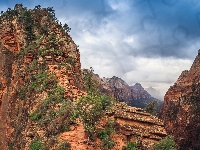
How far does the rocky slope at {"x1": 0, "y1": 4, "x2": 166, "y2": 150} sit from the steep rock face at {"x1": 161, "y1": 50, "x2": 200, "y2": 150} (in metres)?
60.6

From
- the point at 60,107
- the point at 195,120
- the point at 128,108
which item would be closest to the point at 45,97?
the point at 60,107

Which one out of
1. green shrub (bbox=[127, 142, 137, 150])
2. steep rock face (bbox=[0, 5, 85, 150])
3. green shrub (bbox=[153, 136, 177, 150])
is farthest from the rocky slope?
green shrub (bbox=[153, 136, 177, 150])

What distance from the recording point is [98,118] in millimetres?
22016

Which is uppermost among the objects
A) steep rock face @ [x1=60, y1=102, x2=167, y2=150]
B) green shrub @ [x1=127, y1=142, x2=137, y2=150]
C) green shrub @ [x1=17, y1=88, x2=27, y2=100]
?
green shrub @ [x1=17, y1=88, x2=27, y2=100]

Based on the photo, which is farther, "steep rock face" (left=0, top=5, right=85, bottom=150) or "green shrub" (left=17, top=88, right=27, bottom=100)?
"green shrub" (left=17, top=88, right=27, bottom=100)

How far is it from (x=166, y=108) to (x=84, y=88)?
267 ft

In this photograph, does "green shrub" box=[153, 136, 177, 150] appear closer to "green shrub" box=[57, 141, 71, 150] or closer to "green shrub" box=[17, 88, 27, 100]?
"green shrub" box=[57, 141, 71, 150]

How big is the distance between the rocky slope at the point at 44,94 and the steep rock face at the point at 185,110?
6061 centimetres

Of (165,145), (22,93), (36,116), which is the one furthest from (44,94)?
(165,145)

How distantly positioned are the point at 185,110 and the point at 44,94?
72927 millimetres

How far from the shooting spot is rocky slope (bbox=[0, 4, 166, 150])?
22422 millimetres

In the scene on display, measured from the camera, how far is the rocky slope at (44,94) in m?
22.4

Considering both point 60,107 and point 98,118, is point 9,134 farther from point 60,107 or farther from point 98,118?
point 98,118

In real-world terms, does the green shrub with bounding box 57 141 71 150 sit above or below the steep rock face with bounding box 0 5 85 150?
below
